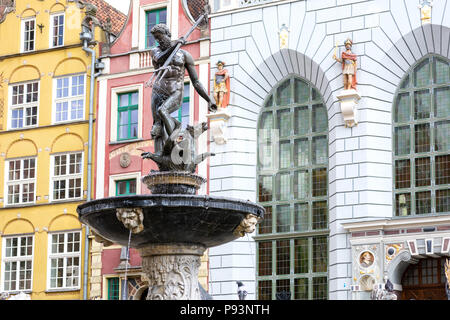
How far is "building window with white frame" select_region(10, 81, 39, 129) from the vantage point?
36750 mm

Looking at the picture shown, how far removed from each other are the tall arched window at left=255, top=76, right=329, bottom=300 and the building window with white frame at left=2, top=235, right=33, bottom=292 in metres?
8.92

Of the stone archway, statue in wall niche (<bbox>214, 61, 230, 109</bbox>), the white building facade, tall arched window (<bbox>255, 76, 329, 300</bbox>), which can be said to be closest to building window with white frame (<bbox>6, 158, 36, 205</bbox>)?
the white building facade

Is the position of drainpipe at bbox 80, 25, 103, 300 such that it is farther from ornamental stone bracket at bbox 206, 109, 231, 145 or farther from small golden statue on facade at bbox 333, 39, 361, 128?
small golden statue on facade at bbox 333, 39, 361, 128

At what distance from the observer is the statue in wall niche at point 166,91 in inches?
600

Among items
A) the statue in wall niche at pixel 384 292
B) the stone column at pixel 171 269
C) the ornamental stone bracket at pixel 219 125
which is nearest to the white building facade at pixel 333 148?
the ornamental stone bracket at pixel 219 125

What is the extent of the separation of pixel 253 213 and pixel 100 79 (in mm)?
21816

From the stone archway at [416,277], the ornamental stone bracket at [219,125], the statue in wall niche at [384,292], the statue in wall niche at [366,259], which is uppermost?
the ornamental stone bracket at [219,125]

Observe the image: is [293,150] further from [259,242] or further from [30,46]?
[30,46]

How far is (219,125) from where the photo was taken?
32062 millimetres

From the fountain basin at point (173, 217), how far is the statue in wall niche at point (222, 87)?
57.0 feet

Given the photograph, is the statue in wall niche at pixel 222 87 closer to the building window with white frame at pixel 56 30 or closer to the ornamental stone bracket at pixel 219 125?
the ornamental stone bracket at pixel 219 125

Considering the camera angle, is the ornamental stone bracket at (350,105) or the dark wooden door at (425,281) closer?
the dark wooden door at (425,281)

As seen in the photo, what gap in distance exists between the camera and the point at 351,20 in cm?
3095

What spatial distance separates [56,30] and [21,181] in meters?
5.93
